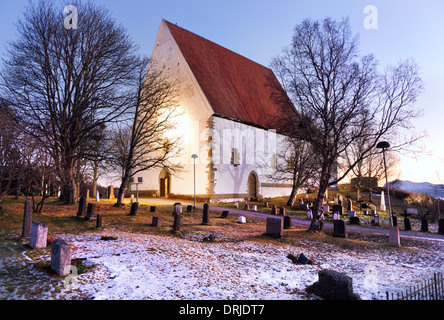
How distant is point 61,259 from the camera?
17.2 ft

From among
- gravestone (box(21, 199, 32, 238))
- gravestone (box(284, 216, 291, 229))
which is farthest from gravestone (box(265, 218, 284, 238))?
gravestone (box(21, 199, 32, 238))

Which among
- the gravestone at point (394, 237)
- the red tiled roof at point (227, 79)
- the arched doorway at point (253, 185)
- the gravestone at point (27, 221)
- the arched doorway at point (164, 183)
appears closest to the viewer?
the gravestone at point (27, 221)

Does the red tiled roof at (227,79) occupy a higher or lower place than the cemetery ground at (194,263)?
higher

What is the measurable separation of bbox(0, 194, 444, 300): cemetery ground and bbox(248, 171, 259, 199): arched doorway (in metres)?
15.0

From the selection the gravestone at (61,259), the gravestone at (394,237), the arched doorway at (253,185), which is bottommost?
the gravestone at (394,237)

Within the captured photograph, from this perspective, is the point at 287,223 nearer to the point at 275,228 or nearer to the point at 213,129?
the point at 275,228

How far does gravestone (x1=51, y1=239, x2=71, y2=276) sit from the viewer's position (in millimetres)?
5234

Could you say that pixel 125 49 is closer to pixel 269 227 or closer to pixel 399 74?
pixel 269 227

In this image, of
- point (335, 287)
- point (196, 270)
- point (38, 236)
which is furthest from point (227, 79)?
point (335, 287)

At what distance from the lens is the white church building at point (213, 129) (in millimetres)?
23781

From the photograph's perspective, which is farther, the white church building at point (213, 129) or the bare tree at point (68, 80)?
the white church building at point (213, 129)

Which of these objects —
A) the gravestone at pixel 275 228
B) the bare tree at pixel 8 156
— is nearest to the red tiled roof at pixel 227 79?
the gravestone at pixel 275 228

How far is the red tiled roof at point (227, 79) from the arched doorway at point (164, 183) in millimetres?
8308

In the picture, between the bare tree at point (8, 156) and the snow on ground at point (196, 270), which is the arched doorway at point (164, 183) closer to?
the bare tree at point (8, 156)
